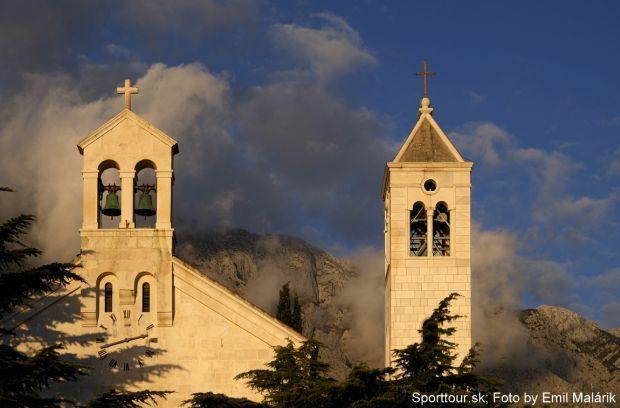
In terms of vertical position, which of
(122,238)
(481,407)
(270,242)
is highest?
(270,242)

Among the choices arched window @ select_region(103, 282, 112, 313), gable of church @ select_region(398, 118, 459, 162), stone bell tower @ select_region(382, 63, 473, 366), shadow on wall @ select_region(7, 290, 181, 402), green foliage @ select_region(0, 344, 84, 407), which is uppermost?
gable of church @ select_region(398, 118, 459, 162)

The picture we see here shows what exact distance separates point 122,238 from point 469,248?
35.2ft

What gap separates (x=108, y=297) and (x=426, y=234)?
10.4 meters

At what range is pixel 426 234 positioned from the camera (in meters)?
40.7

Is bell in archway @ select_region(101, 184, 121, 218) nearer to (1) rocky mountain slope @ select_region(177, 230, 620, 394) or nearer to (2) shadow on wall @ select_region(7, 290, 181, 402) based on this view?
(2) shadow on wall @ select_region(7, 290, 181, 402)

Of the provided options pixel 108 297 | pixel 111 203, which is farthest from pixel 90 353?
pixel 111 203

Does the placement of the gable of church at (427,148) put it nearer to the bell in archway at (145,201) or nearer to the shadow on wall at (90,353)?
the bell in archway at (145,201)

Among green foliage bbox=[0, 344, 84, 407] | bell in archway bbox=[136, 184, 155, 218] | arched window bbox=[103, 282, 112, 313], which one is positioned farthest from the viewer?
bell in archway bbox=[136, 184, 155, 218]

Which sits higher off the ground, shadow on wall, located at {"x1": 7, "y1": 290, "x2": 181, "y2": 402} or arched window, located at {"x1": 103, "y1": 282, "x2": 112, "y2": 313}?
arched window, located at {"x1": 103, "y1": 282, "x2": 112, "y2": 313}

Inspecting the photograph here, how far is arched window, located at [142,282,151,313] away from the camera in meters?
35.4

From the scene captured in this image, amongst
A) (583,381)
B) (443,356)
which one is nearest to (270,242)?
(583,381)

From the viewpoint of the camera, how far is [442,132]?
1618 inches

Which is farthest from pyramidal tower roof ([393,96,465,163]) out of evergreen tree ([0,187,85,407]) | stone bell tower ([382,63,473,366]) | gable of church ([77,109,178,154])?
evergreen tree ([0,187,85,407])

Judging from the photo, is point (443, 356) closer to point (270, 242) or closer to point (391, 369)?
point (391, 369)
